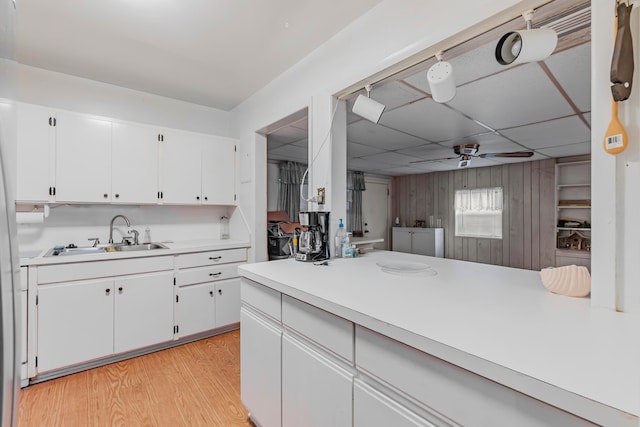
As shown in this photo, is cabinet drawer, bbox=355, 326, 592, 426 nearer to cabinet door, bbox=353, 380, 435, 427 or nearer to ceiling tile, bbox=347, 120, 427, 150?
cabinet door, bbox=353, 380, 435, 427

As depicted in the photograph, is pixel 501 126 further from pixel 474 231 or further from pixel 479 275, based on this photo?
pixel 474 231

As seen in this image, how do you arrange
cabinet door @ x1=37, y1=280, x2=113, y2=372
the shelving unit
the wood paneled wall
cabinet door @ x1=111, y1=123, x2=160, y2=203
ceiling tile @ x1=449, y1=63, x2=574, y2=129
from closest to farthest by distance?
ceiling tile @ x1=449, y1=63, x2=574, y2=129
cabinet door @ x1=37, y1=280, x2=113, y2=372
cabinet door @ x1=111, y1=123, x2=160, y2=203
the shelving unit
the wood paneled wall

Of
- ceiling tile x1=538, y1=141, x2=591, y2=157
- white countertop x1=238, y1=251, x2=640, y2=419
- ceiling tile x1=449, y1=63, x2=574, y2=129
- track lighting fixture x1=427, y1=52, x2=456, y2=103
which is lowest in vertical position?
white countertop x1=238, y1=251, x2=640, y2=419

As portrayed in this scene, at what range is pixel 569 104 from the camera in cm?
233

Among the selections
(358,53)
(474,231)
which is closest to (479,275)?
(358,53)

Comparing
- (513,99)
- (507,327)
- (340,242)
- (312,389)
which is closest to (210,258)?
(340,242)

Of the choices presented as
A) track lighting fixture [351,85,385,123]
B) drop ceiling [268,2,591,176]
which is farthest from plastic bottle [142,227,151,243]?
track lighting fixture [351,85,385,123]

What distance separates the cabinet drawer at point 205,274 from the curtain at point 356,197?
11.5 feet

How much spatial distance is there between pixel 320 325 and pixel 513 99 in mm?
2259

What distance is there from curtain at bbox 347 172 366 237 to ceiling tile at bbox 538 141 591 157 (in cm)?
312

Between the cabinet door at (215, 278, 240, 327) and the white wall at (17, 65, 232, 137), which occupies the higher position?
the white wall at (17, 65, 232, 137)

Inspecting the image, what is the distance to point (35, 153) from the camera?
7.25ft

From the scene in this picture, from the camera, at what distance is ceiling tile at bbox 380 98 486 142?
2395mm

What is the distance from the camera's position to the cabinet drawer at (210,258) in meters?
2.61
